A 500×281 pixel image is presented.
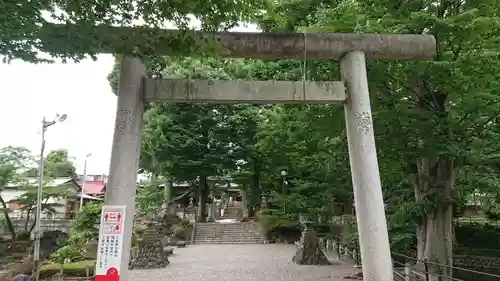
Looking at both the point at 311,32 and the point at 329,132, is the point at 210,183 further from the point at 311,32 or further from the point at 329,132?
the point at 311,32

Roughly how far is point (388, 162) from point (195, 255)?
1170 centimetres

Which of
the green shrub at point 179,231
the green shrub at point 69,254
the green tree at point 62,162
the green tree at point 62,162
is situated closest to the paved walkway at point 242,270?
the green shrub at point 69,254

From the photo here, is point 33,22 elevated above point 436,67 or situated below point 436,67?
below

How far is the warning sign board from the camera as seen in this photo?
5.66m

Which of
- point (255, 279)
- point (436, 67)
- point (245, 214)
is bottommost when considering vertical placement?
point (255, 279)

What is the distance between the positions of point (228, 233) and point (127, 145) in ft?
75.8

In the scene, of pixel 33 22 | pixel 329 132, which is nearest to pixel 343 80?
pixel 329 132

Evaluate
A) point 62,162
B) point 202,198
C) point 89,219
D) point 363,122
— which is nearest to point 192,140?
point 202,198

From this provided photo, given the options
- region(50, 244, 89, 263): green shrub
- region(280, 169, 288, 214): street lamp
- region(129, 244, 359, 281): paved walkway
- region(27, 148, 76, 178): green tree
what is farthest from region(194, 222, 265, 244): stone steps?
region(27, 148, 76, 178): green tree

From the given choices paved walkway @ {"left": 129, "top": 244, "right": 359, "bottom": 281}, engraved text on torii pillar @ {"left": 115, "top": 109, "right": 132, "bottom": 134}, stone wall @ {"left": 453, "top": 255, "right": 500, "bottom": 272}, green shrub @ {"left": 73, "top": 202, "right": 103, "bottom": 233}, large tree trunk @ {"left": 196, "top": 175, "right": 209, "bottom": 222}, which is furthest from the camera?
large tree trunk @ {"left": 196, "top": 175, "right": 209, "bottom": 222}

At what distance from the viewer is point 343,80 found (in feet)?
21.8

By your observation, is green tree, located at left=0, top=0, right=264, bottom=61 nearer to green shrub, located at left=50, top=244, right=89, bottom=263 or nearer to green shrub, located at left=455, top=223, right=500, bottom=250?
green shrub, located at left=50, top=244, right=89, bottom=263

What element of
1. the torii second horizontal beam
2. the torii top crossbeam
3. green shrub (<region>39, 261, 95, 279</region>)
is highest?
the torii top crossbeam

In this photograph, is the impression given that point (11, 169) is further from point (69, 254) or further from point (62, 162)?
point (62, 162)
